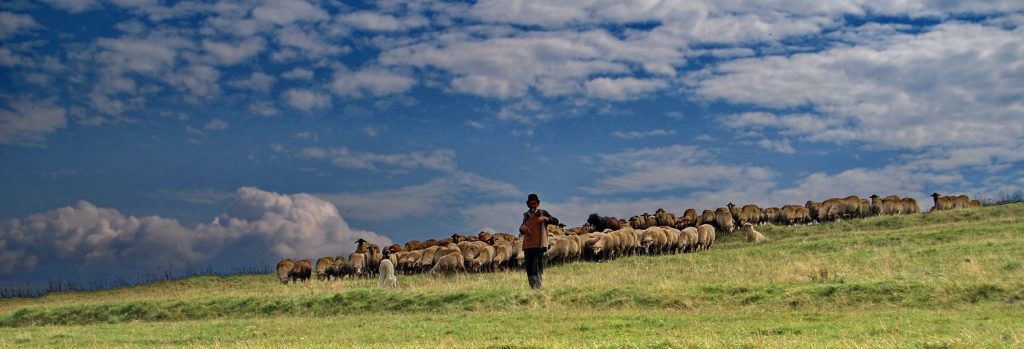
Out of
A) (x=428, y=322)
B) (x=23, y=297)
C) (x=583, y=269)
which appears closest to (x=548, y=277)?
(x=583, y=269)

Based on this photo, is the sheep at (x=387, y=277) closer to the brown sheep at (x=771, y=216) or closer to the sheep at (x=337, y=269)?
the sheep at (x=337, y=269)

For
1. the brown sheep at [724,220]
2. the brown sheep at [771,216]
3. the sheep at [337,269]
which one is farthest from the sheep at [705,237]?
the sheep at [337,269]

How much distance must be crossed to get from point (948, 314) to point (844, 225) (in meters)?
26.6

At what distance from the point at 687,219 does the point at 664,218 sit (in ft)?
5.91

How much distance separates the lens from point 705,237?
37.3 meters

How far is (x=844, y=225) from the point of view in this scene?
132 ft

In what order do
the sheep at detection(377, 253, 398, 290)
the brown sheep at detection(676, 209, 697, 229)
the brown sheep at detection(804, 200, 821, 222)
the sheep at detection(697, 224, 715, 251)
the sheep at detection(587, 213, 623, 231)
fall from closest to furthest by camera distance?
1. the sheep at detection(377, 253, 398, 290)
2. the sheep at detection(697, 224, 715, 251)
3. the brown sheep at detection(676, 209, 697, 229)
4. the sheep at detection(587, 213, 623, 231)
5. the brown sheep at detection(804, 200, 821, 222)

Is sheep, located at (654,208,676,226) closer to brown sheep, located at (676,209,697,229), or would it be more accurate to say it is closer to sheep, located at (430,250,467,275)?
brown sheep, located at (676,209,697,229)

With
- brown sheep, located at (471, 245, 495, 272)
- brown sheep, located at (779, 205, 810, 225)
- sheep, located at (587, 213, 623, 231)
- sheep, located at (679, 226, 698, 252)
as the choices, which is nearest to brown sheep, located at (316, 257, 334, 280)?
brown sheep, located at (471, 245, 495, 272)

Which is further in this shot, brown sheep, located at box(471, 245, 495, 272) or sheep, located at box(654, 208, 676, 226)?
sheep, located at box(654, 208, 676, 226)

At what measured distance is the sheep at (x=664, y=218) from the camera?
156ft

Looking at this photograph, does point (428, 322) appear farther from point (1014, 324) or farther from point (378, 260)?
point (378, 260)

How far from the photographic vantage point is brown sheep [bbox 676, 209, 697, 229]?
144 feet

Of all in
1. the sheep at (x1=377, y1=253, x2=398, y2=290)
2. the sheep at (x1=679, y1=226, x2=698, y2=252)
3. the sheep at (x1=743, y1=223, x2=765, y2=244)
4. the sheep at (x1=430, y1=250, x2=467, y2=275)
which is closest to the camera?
the sheep at (x1=377, y1=253, x2=398, y2=290)
